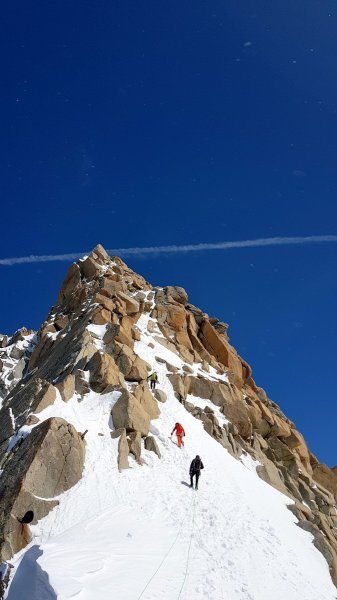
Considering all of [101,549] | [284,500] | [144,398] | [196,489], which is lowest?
[101,549]

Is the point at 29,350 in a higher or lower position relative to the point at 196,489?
higher

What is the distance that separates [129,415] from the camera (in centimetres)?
2581

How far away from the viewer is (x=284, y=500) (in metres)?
29.4

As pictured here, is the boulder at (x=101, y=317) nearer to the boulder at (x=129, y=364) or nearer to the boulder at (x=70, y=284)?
the boulder at (x=129, y=364)

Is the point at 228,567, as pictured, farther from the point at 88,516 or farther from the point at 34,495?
the point at 34,495

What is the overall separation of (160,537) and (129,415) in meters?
9.20

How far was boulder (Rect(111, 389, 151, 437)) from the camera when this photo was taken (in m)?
25.6

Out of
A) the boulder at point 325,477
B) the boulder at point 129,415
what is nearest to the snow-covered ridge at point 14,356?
the boulder at point 129,415

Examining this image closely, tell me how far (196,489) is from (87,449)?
579 centimetres

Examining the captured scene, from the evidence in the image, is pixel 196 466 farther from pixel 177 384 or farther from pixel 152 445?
pixel 177 384

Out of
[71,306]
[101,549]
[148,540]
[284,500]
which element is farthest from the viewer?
[71,306]

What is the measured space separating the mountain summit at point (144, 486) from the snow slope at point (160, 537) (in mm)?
71

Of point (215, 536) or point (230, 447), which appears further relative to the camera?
point (230, 447)

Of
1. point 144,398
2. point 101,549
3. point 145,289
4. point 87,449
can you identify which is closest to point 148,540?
point 101,549
